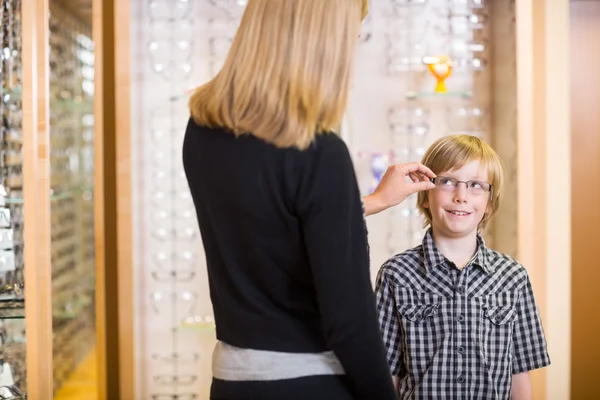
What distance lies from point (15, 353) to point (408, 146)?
1.72m

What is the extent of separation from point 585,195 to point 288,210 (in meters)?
2.46

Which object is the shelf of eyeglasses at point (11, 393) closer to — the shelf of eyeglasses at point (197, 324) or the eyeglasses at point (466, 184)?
the shelf of eyeglasses at point (197, 324)

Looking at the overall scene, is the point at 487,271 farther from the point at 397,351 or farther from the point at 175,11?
the point at 175,11

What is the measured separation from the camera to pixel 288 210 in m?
1.25

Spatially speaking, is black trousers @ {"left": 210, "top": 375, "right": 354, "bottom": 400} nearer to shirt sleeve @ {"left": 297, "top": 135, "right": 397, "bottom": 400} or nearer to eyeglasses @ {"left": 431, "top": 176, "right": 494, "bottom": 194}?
shirt sleeve @ {"left": 297, "top": 135, "right": 397, "bottom": 400}

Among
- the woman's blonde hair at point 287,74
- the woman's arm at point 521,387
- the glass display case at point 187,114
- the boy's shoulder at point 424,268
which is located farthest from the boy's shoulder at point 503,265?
the glass display case at point 187,114

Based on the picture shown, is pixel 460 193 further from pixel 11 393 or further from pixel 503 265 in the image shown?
pixel 11 393

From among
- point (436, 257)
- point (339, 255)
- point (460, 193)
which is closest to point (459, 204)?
point (460, 193)

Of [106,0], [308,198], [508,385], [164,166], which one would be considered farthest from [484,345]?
[106,0]

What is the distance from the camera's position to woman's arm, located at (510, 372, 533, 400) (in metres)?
1.75

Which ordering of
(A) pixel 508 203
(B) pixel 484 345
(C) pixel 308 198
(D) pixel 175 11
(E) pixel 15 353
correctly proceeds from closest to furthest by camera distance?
(C) pixel 308 198
(B) pixel 484 345
(E) pixel 15 353
(A) pixel 508 203
(D) pixel 175 11

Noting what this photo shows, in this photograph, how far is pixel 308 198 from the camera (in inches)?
47.8

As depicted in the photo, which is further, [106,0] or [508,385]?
[106,0]

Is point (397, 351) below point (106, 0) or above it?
below
